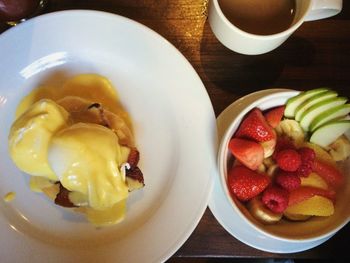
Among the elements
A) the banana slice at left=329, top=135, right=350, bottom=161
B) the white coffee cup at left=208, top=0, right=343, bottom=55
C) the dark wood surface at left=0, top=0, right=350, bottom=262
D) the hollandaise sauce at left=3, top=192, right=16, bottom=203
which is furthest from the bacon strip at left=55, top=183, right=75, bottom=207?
the banana slice at left=329, top=135, right=350, bottom=161

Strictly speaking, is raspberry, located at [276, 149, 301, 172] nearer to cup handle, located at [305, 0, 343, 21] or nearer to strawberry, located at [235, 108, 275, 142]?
strawberry, located at [235, 108, 275, 142]

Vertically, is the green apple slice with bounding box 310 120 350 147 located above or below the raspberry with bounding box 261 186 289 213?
above

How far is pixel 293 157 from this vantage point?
1036 mm

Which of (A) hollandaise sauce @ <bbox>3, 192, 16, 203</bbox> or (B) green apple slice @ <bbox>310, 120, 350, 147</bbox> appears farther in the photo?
(A) hollandaise sauce @ <bbox>3, 192, 16, 203</bbox>

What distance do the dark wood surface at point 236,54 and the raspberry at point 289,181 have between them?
11.4 inches

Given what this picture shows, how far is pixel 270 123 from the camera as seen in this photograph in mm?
1088

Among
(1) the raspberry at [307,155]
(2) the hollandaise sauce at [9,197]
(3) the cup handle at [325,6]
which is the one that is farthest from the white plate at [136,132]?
(3) the cup handle at [325,6]

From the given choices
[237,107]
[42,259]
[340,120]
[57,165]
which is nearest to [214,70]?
[237,107]

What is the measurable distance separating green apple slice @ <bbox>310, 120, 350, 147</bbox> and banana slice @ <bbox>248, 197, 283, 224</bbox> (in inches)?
8.3

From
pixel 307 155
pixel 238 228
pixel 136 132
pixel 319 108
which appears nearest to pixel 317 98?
pixel 319 108

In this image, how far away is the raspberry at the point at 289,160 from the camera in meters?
1.04

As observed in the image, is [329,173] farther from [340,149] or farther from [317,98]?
[317,98]

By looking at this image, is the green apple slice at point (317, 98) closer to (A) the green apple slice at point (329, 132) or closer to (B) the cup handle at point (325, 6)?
(A) the green apple slice at point (329, 132)

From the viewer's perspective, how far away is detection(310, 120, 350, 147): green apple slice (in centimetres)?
104
